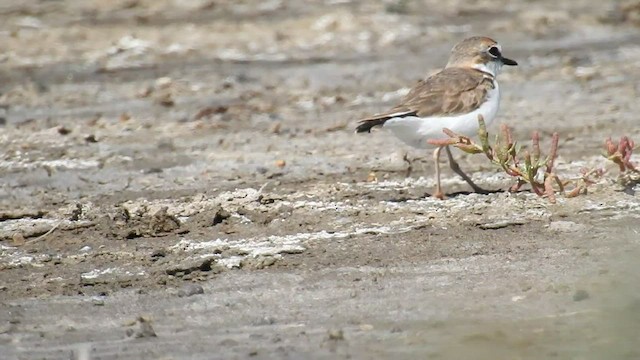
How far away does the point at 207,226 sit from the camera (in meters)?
8.45

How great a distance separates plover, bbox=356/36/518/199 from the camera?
9031mm

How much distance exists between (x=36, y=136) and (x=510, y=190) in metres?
4.25

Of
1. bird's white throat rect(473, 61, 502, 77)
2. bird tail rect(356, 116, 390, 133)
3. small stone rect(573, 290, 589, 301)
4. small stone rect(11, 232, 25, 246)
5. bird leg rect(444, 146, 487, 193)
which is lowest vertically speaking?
small stone rect(11, 232, 25, 246)

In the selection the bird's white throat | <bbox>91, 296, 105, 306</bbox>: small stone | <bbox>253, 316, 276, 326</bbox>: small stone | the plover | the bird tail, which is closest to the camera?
<bbox>253, 316, 276, 326</bbox>: small stone

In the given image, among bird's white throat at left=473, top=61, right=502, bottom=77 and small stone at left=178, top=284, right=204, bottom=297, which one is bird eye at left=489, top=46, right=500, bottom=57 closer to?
bird's white throat at left=473, top=61, right=502, bottom=77

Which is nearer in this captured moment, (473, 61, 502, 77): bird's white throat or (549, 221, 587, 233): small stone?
(549, 221, 587, 233): small stone

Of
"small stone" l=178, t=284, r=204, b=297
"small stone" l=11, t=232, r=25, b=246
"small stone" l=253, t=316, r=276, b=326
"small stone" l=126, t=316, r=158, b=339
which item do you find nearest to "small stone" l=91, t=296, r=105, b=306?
"small stone" l=178, t=284, r=204, b=297

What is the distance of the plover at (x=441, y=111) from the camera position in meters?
9.03

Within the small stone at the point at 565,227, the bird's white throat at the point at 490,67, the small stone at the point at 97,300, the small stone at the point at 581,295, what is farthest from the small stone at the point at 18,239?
the bird's white throat at the point at 490,67

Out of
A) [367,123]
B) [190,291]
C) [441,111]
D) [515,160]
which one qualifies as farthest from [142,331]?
[441,111]

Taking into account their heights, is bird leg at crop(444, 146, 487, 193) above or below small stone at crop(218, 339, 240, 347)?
above

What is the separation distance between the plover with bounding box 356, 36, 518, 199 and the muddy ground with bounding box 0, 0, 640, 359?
14.2 inches

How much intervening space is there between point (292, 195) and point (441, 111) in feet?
3.49

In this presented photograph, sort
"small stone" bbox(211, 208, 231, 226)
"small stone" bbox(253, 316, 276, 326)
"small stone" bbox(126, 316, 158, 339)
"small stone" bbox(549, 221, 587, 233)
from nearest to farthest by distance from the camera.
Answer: "small stone" bbox(126, 316, 158, 339) → "small stone" bbox(253, 316, 276, 326) → "small stone" bbox(549, 221, 587, 233) → "small stone" bbox(211, 208, 231, 226)
